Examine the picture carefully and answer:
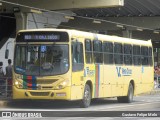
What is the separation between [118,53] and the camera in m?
24.7

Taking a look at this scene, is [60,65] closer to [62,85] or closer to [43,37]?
[62,85]

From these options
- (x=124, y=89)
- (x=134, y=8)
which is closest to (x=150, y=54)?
(x=124, y=89)

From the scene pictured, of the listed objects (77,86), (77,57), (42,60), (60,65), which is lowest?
(77,86)

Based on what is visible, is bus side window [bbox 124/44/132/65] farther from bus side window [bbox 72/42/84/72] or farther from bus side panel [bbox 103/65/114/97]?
bus side window [bbox 72/42/84/72]

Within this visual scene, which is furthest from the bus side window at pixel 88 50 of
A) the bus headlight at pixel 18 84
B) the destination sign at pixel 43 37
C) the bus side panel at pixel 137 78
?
the bus side panel at pixel 137 78

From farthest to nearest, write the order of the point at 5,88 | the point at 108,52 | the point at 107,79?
the point at 5,88, the point at 107,79, the point at 108,52

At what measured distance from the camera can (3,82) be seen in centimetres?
2455

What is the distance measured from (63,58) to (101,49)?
10.5 ft

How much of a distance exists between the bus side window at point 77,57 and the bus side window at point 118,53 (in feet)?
11.8

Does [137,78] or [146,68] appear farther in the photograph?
[146,68]

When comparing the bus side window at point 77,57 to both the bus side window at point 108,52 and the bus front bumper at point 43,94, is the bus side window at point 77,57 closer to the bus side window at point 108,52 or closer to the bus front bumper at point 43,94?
the bus front bumper at point 43,94

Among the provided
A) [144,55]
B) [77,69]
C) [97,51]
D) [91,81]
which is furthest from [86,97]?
[144,55]

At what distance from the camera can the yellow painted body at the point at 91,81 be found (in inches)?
799

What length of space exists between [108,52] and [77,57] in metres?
3.10
